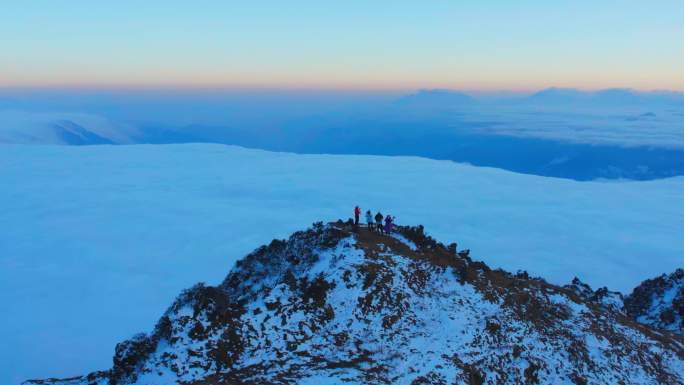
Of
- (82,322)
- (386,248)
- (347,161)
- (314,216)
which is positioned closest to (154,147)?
(347,161)

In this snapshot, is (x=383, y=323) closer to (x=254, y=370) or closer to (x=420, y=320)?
(x=420, y=320)

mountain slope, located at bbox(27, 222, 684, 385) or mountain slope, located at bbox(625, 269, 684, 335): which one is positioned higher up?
mountain slope, located at bbox(27, 222, 684, 385)

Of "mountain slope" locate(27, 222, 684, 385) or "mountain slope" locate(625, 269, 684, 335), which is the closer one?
"mountain slope" locate(27, 222, 684, 385)

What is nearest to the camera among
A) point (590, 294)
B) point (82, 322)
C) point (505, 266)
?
point (590, 294)

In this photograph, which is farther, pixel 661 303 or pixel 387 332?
pixel 661 303

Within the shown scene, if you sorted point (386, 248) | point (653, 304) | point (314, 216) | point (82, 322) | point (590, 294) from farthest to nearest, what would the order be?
point (314, 216) < point (82, 322) < point (653, 304) < point (590, 294) < point (386, 248)

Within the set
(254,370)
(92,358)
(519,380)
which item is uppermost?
(254,370)

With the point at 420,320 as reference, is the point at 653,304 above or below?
below

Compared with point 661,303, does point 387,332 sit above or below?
above
